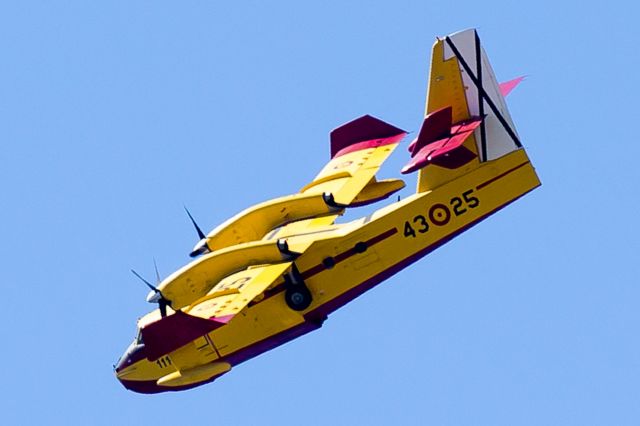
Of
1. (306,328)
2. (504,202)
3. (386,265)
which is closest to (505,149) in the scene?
(504,202)

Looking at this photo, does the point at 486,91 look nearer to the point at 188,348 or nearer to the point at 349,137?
the point at 349,137

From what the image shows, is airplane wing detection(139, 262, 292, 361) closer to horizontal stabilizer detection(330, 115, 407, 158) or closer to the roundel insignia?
the roundel insignia

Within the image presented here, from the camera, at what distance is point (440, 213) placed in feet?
127

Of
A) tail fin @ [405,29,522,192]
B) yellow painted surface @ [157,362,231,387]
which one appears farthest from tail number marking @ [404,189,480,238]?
yellow painted surface @ [157,362,231,387]

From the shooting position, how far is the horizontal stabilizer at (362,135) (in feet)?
139

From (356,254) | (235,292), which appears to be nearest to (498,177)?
(356,254)

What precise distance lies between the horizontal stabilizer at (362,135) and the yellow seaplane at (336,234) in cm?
4

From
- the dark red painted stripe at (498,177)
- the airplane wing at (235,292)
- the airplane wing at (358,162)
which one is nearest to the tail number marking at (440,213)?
the dark red painted stripe at (498,177)

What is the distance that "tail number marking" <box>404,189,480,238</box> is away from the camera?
38531mm

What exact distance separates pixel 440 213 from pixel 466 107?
2903 millimetres

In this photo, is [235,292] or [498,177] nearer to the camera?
[235,292]

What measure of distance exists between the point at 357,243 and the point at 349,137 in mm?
4461

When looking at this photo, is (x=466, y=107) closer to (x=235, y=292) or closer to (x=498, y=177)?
(x=498, y=177)

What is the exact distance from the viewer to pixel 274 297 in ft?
131
